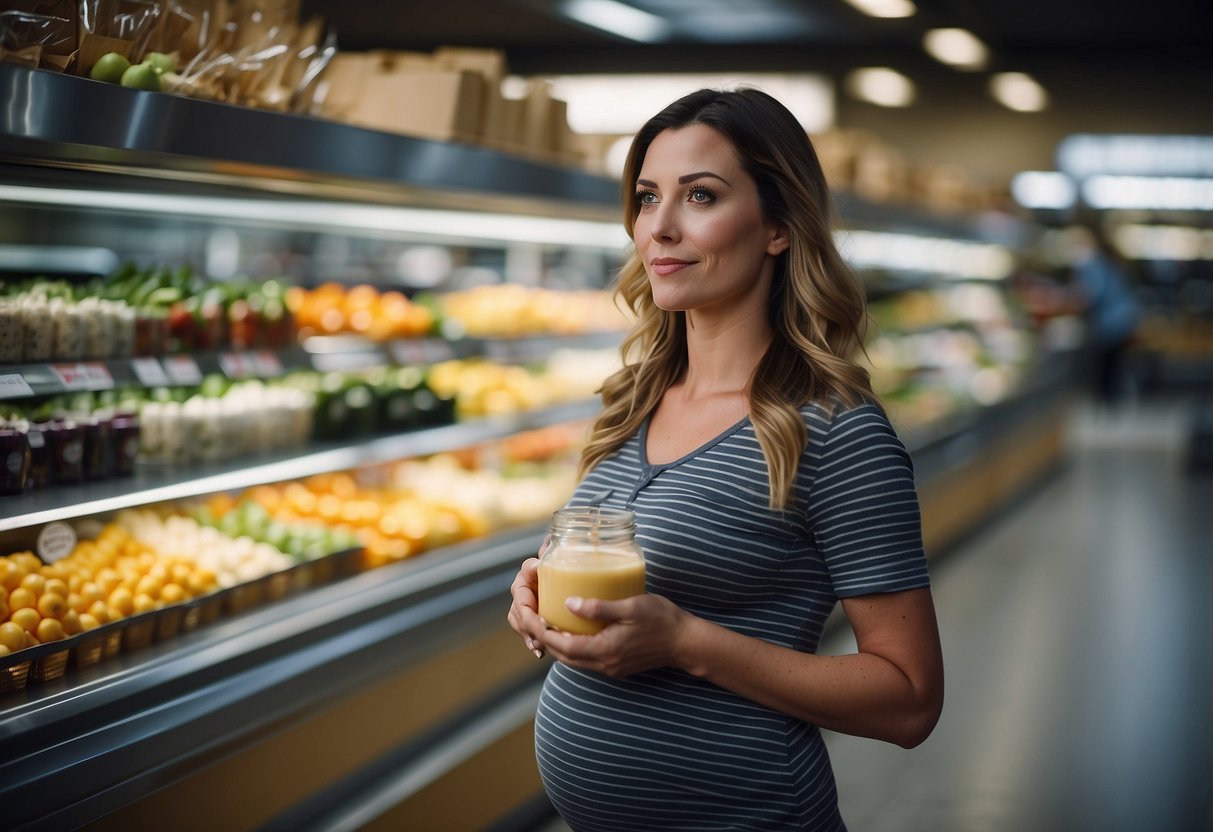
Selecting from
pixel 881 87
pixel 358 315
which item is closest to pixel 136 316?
pixel 358 315

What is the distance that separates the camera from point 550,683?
1908 millimetres

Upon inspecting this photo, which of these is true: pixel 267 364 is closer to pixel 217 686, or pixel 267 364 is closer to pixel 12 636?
pixel 217 686

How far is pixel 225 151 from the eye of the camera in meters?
2.65


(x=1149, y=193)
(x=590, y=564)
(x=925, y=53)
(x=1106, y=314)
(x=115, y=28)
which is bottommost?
(x=590, y=564)

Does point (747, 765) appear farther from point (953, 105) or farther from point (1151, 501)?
point (953, 105)

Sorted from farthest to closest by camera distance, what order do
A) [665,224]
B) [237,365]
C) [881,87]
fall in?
[881,87] < [237,365] < [665,224]

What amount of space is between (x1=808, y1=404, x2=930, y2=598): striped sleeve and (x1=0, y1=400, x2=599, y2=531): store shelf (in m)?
1.83

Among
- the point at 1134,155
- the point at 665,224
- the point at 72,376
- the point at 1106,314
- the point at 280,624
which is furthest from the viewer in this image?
the point at 1134,155

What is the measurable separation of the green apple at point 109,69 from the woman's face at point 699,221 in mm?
1355

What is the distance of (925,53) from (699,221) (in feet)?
47.0

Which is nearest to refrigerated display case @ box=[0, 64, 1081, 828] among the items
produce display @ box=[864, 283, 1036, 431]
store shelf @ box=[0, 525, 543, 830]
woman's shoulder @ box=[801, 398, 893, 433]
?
store shelf @ box=[0, 525, 543, 830]

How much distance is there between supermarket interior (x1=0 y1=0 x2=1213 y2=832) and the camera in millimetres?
2535

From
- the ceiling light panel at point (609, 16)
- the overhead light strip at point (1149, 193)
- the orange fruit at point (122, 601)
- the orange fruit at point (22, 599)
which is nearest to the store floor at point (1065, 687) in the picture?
the orange fruit at point (122, 601)

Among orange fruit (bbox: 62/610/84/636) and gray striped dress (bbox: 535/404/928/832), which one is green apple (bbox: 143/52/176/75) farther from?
gray striped dress (bbox: 535/404/928/832)
